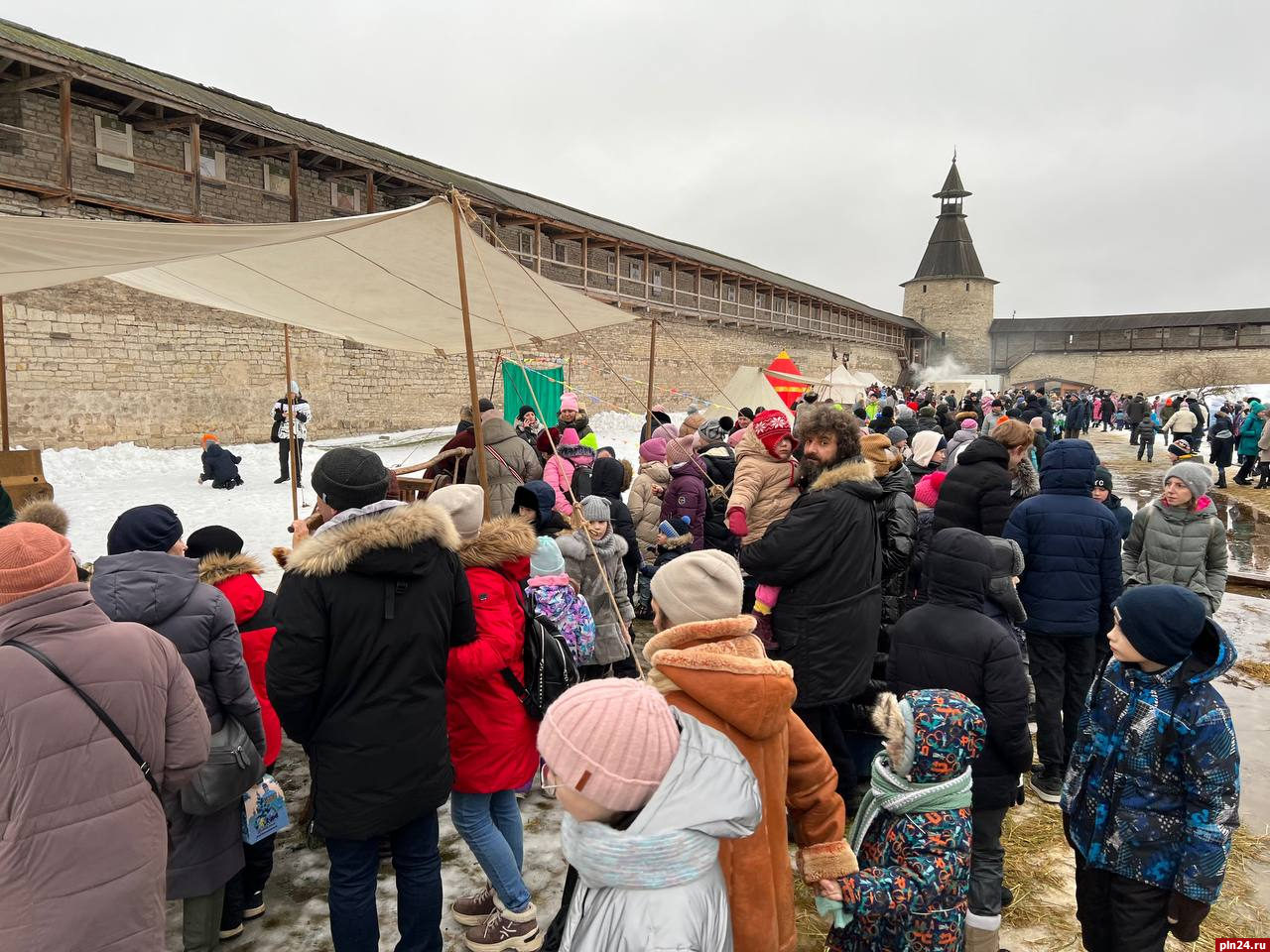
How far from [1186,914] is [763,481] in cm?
216

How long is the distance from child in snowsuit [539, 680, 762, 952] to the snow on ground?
568 centimetres

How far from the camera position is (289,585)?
177 cm

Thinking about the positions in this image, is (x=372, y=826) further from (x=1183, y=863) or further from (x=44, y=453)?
(x=44, y=453)

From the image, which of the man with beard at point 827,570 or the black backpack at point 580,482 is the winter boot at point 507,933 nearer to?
the man with beard at point 827,570

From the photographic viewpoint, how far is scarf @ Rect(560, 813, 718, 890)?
103 centimetres

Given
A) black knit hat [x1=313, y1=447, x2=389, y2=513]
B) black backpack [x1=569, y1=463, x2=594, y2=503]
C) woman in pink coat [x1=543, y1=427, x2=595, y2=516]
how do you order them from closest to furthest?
black knit hat [x1=313, y1=447, x2=389, y2=513] < woman in pink coat [x1=543, y1=427, x2=595, y2=516] < black backpack [x1=569, y1=463, x2=594, y2=503]

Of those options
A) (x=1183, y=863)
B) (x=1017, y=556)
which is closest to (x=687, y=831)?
(x=1183, y=863)

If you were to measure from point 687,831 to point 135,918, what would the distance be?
4.65 ft

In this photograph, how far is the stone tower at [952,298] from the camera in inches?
2030

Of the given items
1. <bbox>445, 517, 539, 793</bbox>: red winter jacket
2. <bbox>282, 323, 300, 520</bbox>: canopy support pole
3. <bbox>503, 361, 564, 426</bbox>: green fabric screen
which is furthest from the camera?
<bbox>503, 361, 564, 426</bbox>: green fabric screen

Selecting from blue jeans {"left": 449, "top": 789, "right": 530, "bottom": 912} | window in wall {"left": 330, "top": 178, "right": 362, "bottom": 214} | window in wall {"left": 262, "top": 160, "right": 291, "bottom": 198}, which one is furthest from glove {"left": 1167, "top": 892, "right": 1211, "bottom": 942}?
window in wall {"left": 330, "top": 178, "right": 362, "bottom": 214}

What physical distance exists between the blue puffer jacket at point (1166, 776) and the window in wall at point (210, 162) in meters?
16.7

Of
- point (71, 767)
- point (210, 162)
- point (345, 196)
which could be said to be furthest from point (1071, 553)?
point (345, 196)

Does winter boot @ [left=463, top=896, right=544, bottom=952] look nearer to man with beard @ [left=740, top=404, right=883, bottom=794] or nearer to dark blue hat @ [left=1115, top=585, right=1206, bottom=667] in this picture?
man with beard @ [left=740, top=404, right=883, bottom=794]
